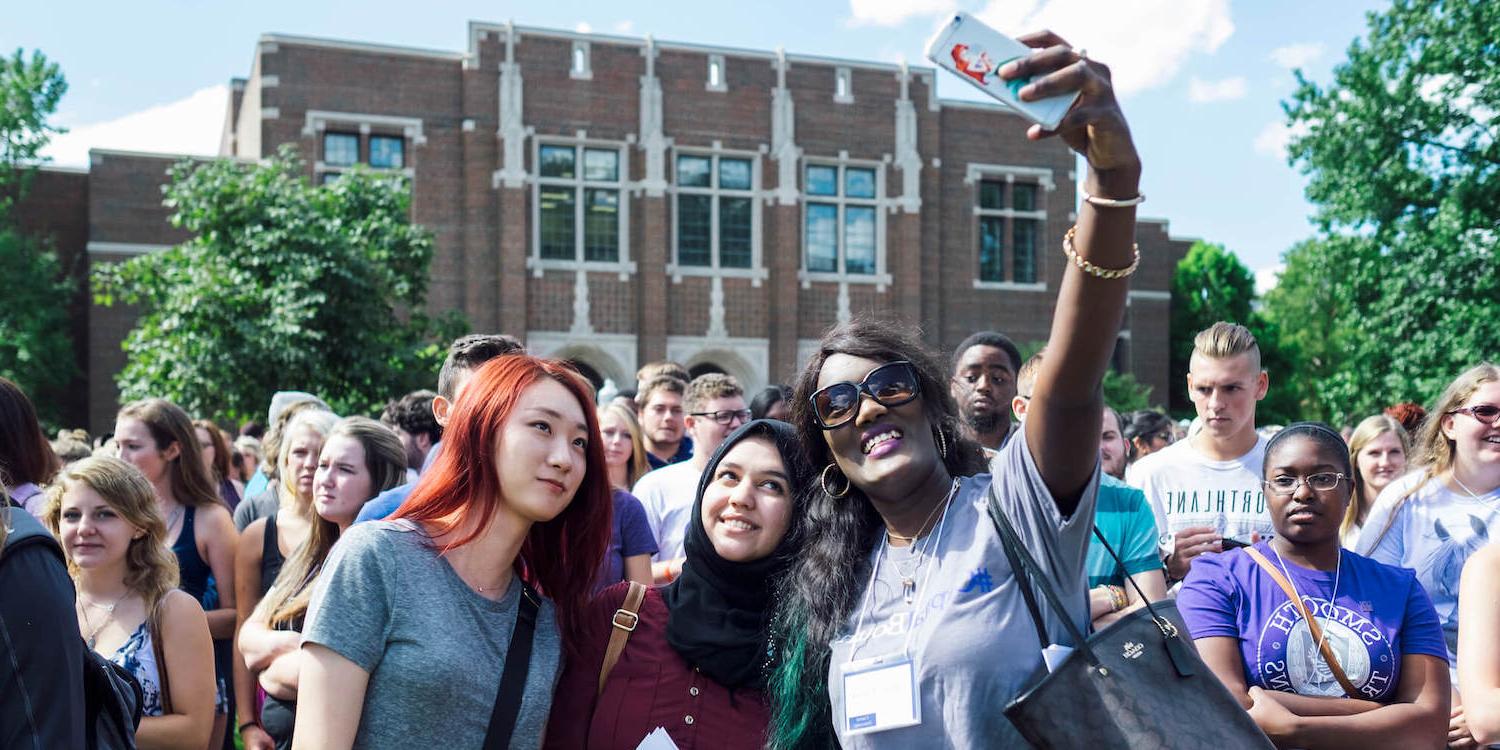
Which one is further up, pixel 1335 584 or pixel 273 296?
pixel 273 296

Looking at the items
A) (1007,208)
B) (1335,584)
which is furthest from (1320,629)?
(1007,208)

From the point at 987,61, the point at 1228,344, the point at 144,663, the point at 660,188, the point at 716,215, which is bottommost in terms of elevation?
the point at 144,663

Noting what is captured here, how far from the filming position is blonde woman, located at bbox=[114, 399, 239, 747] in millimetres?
5000

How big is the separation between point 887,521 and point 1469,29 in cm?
2331

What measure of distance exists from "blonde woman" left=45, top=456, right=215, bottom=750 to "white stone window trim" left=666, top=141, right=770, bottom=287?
19871 millimetres

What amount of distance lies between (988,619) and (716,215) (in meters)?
22.0

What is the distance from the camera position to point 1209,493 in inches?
185

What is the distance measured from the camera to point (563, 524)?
2.79 m

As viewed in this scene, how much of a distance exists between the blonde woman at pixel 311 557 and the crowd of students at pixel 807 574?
0.04 feet

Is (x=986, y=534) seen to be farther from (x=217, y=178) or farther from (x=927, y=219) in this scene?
(x=927, y=219)

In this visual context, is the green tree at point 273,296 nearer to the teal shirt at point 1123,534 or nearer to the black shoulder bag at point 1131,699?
the teal shirt at point 1123,534

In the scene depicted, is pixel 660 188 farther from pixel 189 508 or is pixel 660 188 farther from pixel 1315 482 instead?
pixel 1315 482

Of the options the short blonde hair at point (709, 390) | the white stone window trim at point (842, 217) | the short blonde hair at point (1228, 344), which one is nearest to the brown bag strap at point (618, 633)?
the short blonde hair at point (1228, 344)

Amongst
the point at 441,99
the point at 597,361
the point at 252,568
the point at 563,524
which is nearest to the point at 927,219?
the point at 597,361
